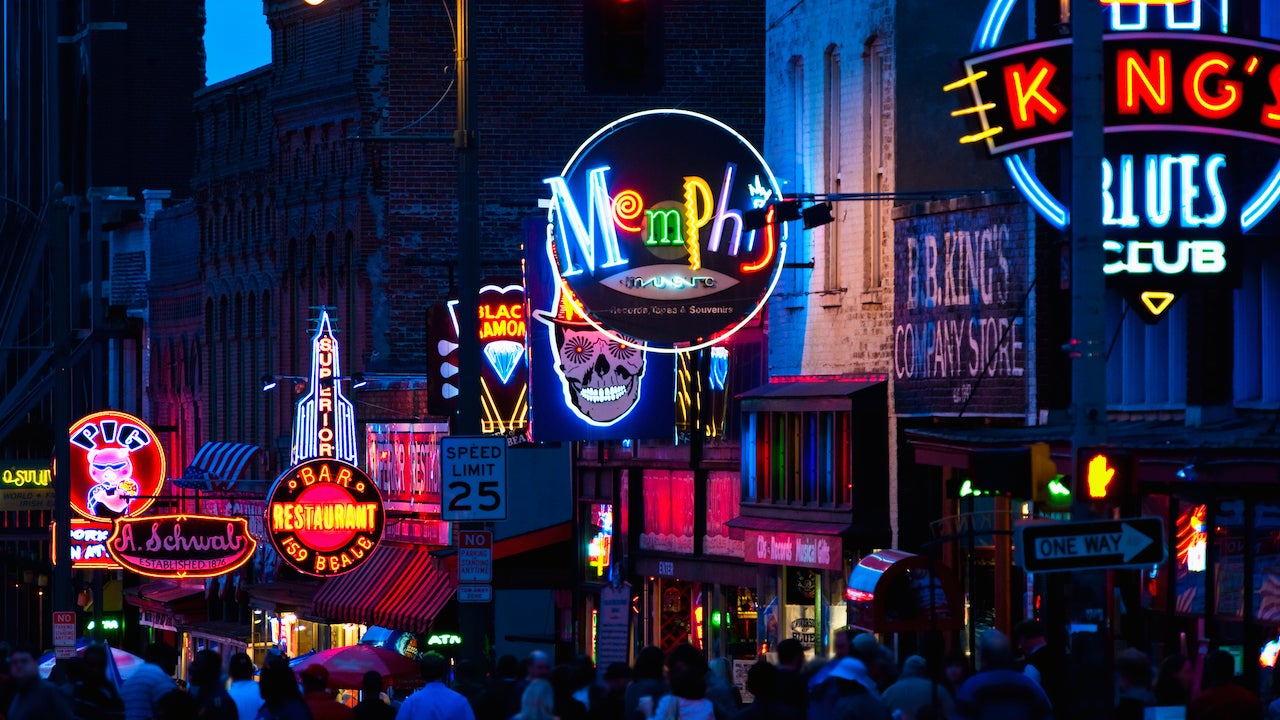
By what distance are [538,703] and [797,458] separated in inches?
599

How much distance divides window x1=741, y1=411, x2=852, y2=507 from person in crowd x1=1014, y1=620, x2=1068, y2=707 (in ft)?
31.4

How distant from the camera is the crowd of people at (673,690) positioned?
15570 millimetres

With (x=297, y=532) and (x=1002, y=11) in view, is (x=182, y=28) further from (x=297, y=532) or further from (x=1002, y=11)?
(x=1002, y=11)

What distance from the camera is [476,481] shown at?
23.3 meters

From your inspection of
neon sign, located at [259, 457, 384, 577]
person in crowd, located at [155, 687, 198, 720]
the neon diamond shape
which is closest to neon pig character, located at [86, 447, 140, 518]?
neon sign, located at [259, 457, 384, 577]

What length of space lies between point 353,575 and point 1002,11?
76.3 ft

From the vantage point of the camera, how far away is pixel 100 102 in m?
74.8

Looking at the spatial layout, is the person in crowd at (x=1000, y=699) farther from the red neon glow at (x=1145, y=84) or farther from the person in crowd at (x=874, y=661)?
the red neon glow at (x=1145, y=84)

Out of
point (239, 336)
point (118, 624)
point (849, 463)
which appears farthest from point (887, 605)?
point (118, 624)

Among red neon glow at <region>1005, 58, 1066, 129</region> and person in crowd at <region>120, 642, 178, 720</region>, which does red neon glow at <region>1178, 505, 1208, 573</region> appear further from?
person in crowd at <region>120, 642, 178, 720</region>

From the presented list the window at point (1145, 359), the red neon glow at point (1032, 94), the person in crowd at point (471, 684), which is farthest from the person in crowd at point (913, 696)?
the window at point (1145, 359)

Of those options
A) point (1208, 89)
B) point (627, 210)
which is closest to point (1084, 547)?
point (1208, 89)

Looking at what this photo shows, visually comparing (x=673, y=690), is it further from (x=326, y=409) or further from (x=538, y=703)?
(x=326, y=409)

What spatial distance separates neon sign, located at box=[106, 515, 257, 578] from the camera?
3975cm
